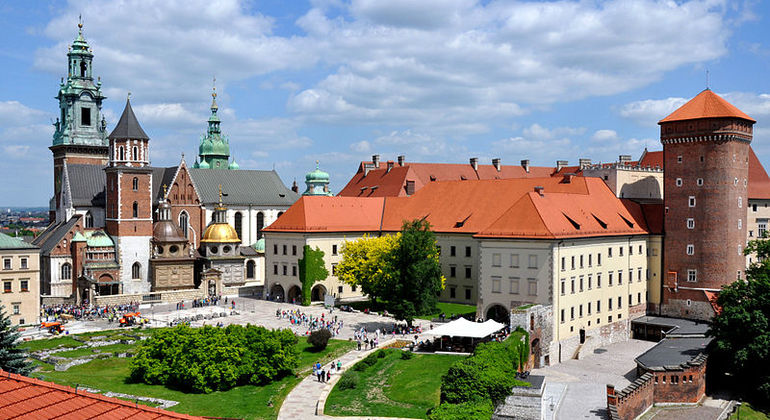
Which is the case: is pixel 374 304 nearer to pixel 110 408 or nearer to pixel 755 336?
pixel 755 336

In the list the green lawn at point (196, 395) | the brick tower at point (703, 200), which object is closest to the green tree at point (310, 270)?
the green lawn at point (196, 395)

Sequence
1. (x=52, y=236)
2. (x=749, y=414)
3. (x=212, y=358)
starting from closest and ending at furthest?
Result: (x=212, y=358)
(x=749, y=414)
(x=52, y=236)

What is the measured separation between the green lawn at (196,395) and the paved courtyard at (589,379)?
15474 millimetres

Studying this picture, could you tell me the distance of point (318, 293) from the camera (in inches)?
2825

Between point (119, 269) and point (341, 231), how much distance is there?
26501mm

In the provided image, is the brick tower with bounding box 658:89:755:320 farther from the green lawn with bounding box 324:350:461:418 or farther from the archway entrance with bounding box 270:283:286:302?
the archway entrance with bounding box 270:283:286:302

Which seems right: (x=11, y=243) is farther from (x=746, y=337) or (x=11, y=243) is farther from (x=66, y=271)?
(x=746, y=337)

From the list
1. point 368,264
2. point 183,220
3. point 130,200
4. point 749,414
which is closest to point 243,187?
point 183,220

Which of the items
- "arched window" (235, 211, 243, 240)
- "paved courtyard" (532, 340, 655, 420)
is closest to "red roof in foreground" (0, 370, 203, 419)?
"paved courtyard" (532, 340, 655, 420)

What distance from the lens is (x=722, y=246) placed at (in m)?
61.2

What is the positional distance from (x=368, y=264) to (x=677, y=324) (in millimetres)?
27549

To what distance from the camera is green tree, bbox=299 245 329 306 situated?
2719 inches

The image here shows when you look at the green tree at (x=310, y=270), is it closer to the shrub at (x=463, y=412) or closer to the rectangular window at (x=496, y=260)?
the rectangular window at (x=496, y=260)

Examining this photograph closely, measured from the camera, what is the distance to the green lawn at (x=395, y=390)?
37000 mm
